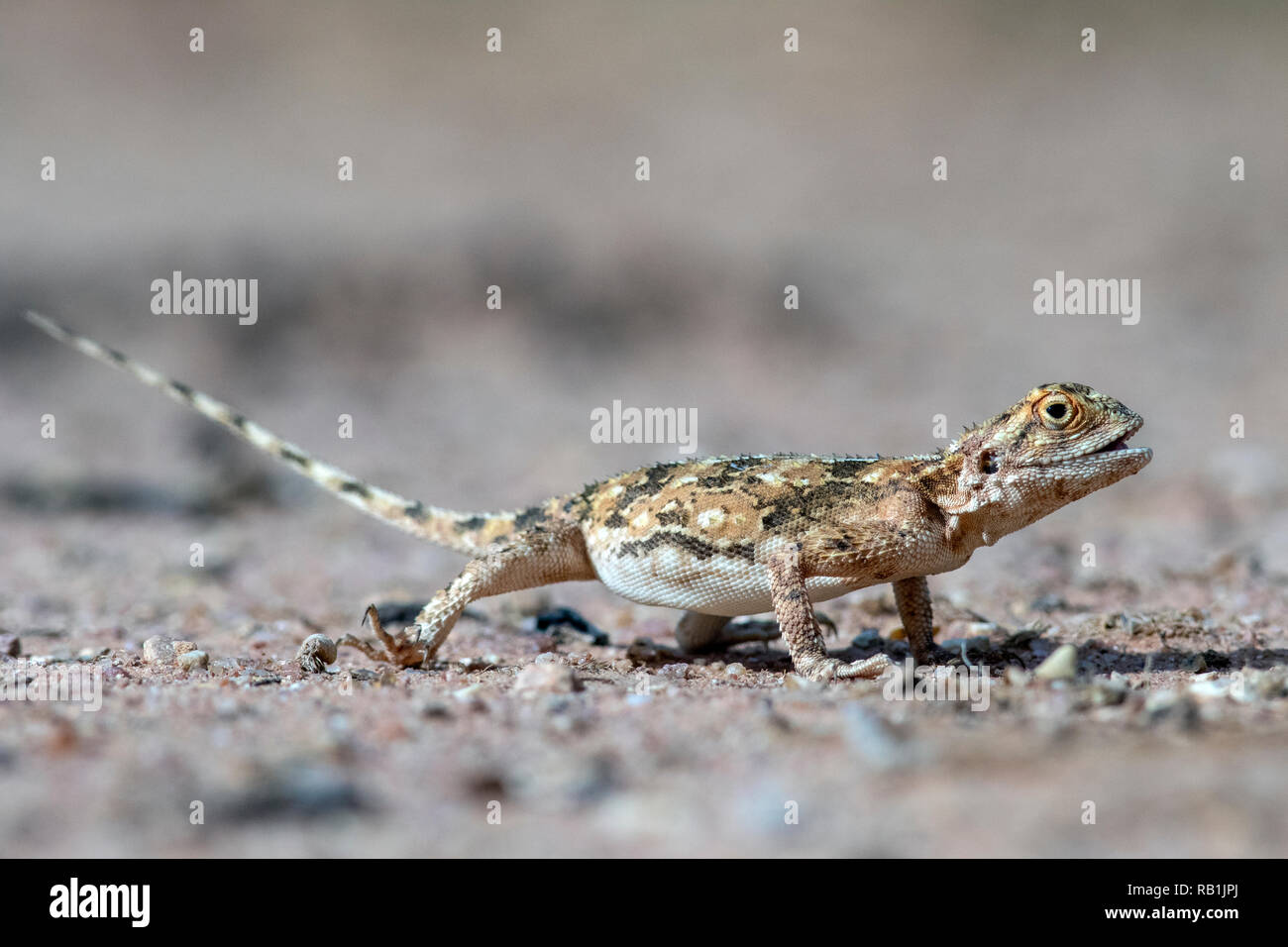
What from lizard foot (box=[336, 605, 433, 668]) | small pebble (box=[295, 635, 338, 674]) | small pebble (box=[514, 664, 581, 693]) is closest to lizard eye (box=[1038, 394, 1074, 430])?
small pebble (box=[514, 664, 581, 693])

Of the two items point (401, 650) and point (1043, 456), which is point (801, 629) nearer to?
point (1043, 456)

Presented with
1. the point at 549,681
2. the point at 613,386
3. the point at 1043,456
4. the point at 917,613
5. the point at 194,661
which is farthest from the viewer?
the point at 613,386

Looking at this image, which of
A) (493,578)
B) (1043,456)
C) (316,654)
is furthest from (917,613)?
(316,654)

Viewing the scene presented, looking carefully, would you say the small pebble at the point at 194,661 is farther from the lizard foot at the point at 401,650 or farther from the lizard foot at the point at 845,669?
the lizard foot at the point at 845,669

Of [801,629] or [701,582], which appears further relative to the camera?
[701,582]

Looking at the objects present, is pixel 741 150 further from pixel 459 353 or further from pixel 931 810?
pixel 931 810

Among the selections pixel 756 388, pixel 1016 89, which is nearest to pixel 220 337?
pixel 756 388

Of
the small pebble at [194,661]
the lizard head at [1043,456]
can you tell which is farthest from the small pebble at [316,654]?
the lizard head at [1043,456]
